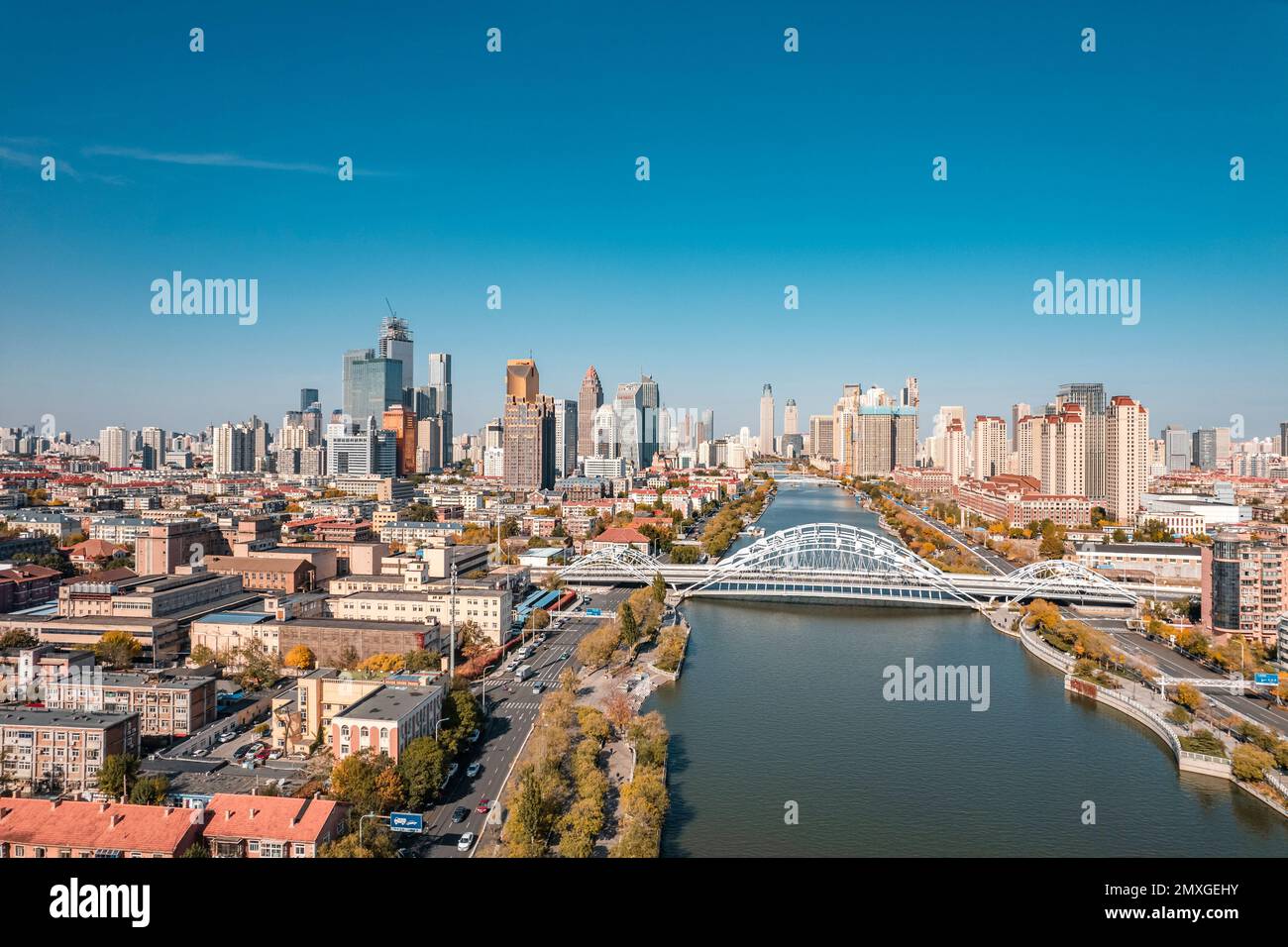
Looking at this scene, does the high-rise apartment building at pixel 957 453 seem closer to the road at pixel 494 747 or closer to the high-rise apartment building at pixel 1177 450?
the high-rise apartment building at pixel 1177 450

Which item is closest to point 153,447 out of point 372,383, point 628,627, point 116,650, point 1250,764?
point 372,383

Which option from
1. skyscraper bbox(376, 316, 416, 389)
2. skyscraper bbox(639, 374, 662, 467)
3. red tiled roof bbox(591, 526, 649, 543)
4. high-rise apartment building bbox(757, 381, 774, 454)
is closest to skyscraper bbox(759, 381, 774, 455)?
high-rise apartment building bbox(757, 381, 774, 454)

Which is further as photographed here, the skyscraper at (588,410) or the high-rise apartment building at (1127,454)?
the skyscraper at (588,410)

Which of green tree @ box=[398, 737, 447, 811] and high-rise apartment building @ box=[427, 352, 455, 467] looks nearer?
green tree @ box=[398, 737, 447, 811]

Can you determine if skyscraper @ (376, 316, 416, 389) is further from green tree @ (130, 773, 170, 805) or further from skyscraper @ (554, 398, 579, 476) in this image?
green tree @ (130, 773, 170, 805)

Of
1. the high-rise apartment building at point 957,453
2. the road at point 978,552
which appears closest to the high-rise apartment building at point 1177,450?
the high-rise apartment building at point 957,453
